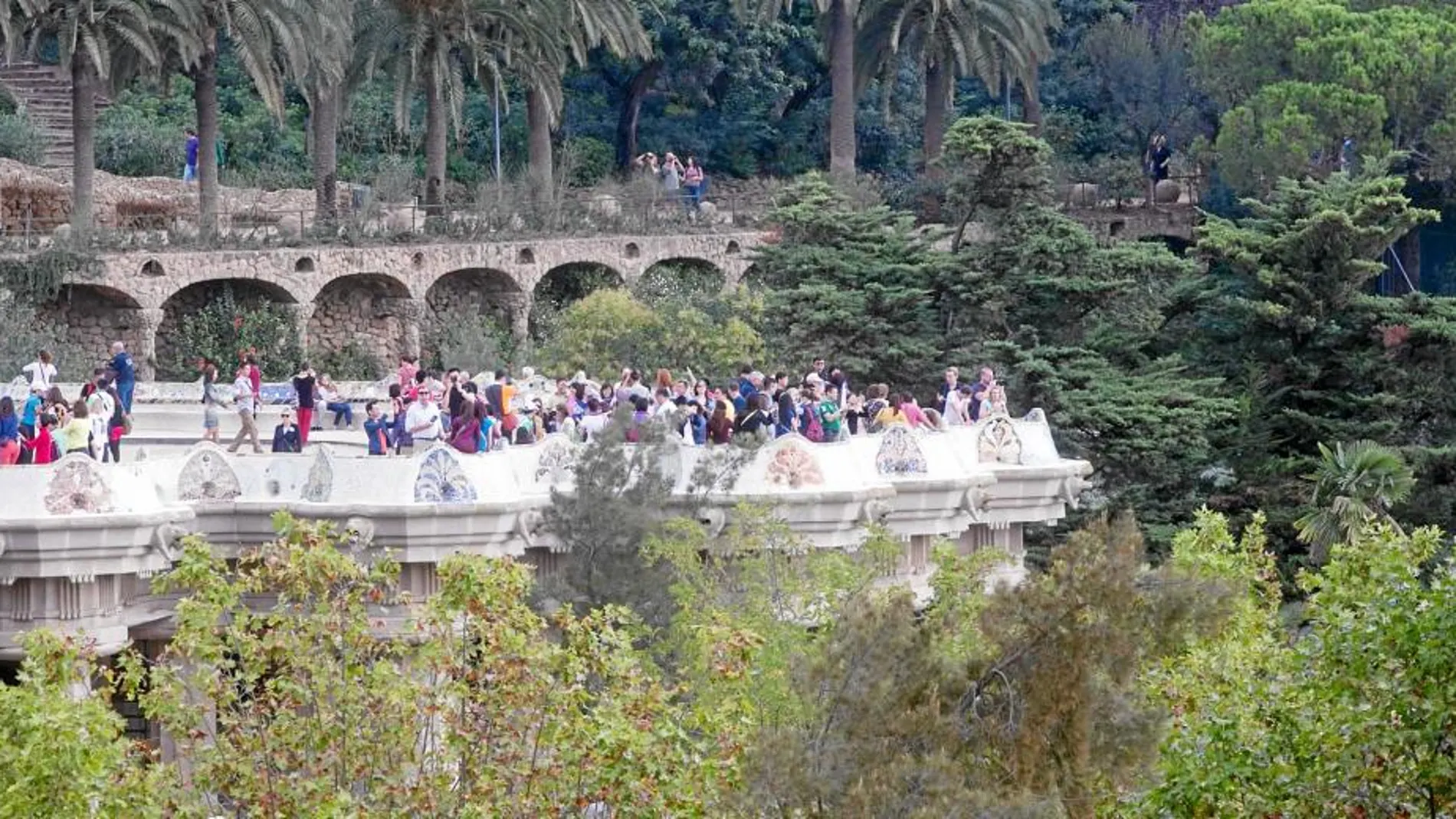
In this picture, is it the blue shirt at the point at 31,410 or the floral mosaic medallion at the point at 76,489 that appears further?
the blue shirt at the point at 31,410

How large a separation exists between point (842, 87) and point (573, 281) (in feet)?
22.5

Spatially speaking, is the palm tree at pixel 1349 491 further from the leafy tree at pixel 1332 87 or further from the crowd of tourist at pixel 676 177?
the crowd of tourist at pixel 676 177

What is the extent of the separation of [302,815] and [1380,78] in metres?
45.3

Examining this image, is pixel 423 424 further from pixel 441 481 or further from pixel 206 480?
pixel 206 480

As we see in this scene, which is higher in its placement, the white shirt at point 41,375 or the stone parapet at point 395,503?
the white shirt at point 41,375

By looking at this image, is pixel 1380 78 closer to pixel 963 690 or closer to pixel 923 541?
pixel 923 541

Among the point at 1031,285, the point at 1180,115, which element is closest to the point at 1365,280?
the point at 1031,285

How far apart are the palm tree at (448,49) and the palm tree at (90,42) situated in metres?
4.94

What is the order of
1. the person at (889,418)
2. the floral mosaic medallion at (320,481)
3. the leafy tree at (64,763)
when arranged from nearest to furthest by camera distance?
the leafy tree at (64,763), the floral mosaic medallion at (320,481), the person at (889,418)

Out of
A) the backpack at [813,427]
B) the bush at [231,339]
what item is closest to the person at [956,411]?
the backpack at [813,427]

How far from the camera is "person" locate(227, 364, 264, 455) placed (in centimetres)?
3340

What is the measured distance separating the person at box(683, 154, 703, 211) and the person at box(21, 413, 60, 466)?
3393cm

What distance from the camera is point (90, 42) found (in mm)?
49094

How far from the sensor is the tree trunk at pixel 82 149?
50.4m
